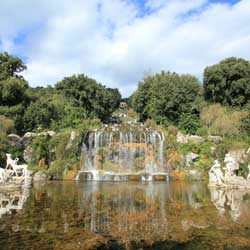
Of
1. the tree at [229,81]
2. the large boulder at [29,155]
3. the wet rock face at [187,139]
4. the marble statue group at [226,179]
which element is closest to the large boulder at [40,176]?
the large boulder at [29,155]

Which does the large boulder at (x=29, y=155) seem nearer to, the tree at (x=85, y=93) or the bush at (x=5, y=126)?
the bush at (x=5, y=126)

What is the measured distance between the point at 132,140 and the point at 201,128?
908 centimetres

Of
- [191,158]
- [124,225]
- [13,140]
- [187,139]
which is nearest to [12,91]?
[13,140]

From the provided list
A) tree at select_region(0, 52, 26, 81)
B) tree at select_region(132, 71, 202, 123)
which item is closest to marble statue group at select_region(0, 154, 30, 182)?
tree at select_region(0, 52, 26, 81)

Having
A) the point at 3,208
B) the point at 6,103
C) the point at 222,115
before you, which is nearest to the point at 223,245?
the point at 3,208

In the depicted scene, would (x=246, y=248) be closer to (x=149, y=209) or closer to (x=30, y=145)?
(x=149, y=209)

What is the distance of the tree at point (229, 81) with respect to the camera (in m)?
34.2

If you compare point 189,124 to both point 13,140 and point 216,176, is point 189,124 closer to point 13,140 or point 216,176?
point 216,176

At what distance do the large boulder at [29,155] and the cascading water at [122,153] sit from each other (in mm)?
4073

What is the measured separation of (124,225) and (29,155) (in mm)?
20694

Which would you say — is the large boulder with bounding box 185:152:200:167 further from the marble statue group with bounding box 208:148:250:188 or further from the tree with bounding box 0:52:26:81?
the tree with bounding box 0:52:26:81

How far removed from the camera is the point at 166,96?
36.9 metres

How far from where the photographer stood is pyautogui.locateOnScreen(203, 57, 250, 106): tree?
1345 inches

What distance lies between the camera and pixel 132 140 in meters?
27.4
